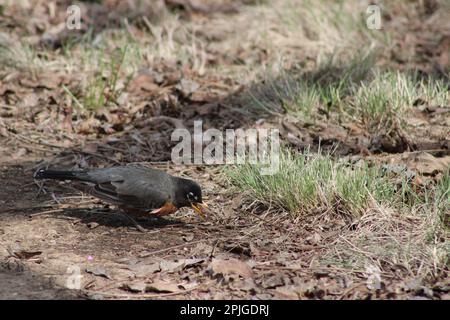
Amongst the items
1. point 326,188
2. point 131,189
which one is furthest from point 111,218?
point 326,188

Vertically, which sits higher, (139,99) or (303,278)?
(139,99)

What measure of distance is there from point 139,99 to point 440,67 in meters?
3.08

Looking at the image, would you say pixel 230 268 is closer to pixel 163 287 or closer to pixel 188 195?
pixel 163 287

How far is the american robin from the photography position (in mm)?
4934

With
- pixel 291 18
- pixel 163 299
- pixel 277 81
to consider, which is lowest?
pixel 163 299

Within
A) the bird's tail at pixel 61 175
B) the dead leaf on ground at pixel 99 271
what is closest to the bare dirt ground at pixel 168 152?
the dead leaf on ground at pixel 99 271

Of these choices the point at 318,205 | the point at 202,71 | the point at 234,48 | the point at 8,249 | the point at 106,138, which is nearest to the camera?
the point at 8,249

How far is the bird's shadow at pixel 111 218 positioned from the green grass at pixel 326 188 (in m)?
0.70

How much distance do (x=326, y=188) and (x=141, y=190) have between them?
1.26 m

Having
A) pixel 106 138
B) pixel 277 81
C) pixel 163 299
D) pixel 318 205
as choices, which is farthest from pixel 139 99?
pixel 163 299

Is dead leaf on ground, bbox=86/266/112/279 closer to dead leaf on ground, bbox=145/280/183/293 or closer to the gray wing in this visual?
dead leaf on ground, bbox=145/280/183/293

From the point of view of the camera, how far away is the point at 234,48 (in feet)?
26.8

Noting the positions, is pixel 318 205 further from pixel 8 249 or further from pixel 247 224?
pixel 8 249

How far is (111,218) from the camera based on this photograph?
5.22m
